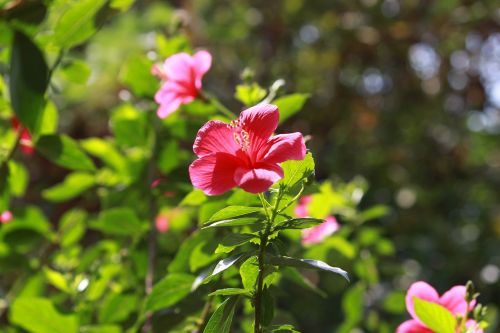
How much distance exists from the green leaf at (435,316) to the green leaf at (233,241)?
0.22 meters

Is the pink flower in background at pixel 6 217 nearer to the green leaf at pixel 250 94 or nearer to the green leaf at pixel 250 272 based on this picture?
the green leaf at pixel 250 94

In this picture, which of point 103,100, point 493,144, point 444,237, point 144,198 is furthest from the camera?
point 493,144

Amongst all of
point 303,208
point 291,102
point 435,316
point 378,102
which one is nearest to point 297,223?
point 435,316

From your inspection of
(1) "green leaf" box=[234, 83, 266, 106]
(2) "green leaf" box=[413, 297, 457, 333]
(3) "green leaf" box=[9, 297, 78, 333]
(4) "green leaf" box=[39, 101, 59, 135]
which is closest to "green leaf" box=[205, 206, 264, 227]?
(2) "green leaf" box=[413, 297, 457, 333]

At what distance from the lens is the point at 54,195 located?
4.47 feet

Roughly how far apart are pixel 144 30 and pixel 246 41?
1.62 ft

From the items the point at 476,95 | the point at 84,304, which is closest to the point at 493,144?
the point at 476,95

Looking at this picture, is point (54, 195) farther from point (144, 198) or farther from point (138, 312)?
point (138, 312)

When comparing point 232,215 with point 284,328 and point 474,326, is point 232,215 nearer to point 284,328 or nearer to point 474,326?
point 284,328

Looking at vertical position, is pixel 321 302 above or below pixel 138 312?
below

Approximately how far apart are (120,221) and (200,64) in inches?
13.6

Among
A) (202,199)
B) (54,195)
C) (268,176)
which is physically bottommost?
(54,195)

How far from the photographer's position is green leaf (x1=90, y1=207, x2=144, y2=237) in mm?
1185

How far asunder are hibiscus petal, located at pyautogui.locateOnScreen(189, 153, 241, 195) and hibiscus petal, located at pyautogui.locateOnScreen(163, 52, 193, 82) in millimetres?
351
